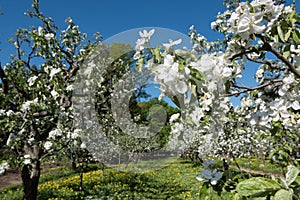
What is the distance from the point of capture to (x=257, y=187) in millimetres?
Result: 783

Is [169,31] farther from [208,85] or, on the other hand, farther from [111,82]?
[111,82]

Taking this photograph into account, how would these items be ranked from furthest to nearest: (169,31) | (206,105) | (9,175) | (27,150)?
(9,175) < (27,150) < (169,31) < (206,105)

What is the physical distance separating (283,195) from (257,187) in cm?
7

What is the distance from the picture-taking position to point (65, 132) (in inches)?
180

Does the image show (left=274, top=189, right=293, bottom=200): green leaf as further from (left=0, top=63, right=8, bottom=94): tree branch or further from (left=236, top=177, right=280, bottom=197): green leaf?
(left=0, top=63, right=8, bottom=94): tree branch

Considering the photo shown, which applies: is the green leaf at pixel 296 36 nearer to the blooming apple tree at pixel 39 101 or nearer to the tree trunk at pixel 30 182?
the blooming apple tree at pixel 39 101

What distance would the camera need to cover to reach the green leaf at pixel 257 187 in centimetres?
78

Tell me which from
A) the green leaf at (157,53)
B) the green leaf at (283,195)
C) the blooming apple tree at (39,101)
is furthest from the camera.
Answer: the blooming apple tree at (39,101)

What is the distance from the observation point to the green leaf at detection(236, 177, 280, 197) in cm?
78

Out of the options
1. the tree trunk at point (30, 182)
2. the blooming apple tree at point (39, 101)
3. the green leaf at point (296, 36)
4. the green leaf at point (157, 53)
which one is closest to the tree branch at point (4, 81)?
the blooming apple tree at point (39, 101)

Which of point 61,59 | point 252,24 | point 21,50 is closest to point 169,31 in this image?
point 252,24

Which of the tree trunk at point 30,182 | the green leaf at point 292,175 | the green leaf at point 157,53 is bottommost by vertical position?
the tree trunk at point 30,182

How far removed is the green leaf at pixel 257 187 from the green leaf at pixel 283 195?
0.02 meters

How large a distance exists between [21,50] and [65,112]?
2541 millimetres
